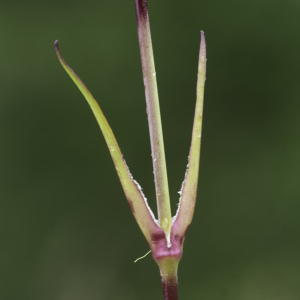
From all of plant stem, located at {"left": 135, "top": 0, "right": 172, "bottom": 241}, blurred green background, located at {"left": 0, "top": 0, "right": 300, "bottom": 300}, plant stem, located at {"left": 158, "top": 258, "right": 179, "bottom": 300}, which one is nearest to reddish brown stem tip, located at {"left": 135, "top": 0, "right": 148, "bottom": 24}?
plant stem, located at {"left": 135, "top": 0, "right": 172, "bottom": 241}

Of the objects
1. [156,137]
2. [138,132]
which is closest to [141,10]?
[156,137]

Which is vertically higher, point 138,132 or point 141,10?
Result: point 141,10

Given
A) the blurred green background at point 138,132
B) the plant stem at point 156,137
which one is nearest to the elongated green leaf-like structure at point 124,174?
the plant stem at point 156,137

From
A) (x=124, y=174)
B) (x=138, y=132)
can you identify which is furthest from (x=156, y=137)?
(x=138, y=132)

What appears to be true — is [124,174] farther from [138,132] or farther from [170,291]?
[138,132]

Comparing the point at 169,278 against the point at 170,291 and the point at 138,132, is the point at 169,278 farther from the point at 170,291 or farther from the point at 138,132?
the point at 138,132

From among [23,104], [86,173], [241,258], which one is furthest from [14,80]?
[241,258]

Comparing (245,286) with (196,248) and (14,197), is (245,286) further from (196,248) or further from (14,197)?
(14,197)

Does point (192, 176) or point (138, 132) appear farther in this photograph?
point (138, 132)
